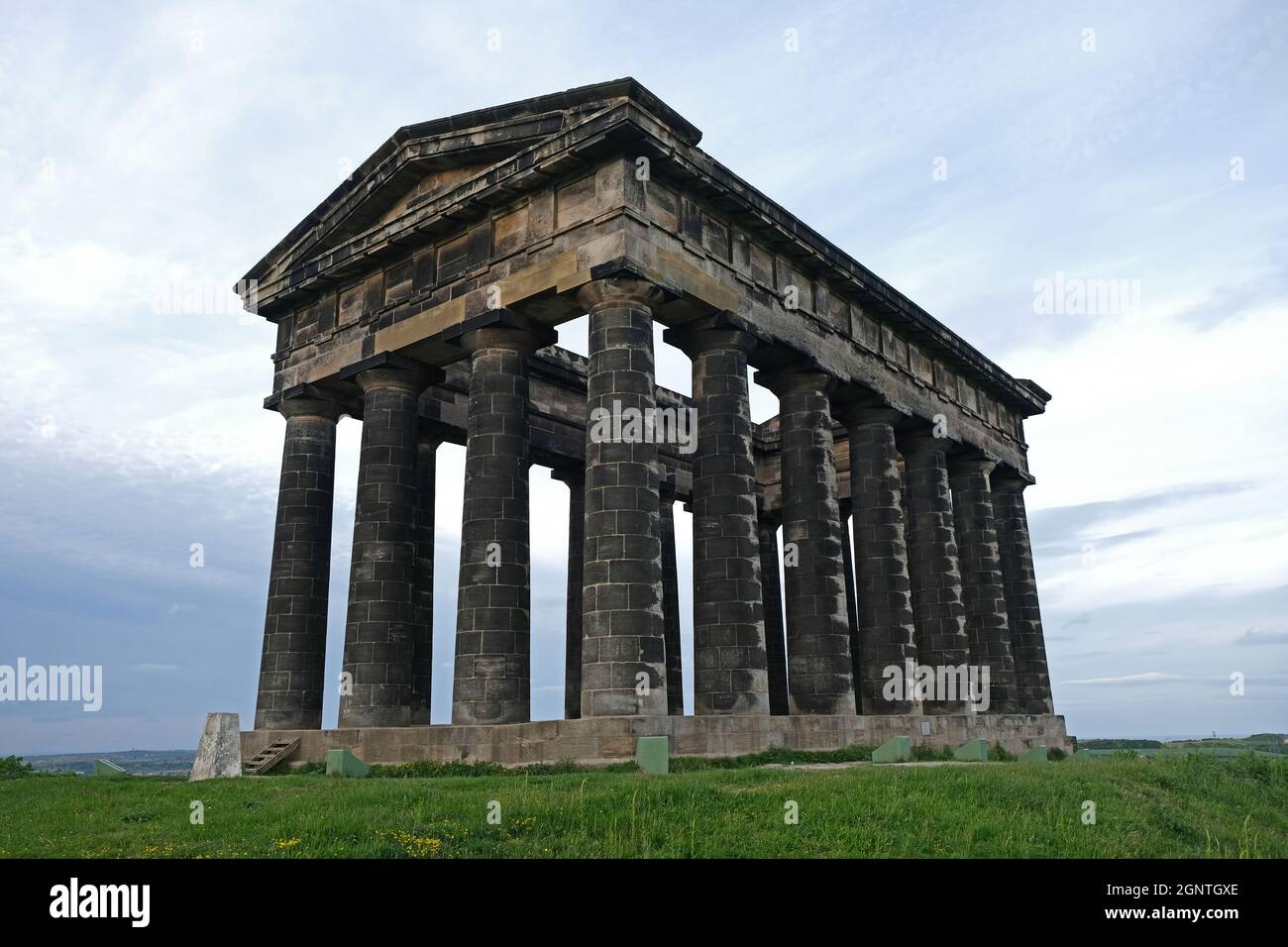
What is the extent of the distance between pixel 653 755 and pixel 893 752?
8054 mm

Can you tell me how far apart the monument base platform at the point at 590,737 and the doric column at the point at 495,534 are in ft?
2.98

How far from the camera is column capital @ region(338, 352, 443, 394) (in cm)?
2825

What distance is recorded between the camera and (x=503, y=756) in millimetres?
22125

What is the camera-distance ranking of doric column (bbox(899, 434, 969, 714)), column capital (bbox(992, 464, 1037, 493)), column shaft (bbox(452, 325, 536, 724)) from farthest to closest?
column capital (bbox(992, 464, 1037, 493)) < doric column (bbox(899, 434, 969, 714)) < column shaft (bbox(452, 325, 536, 724))

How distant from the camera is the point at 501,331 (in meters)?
26.0

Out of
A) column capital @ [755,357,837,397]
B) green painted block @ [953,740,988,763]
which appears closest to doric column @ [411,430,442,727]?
column capital @ [755,357,837,397]

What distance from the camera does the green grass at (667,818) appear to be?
11688 mm

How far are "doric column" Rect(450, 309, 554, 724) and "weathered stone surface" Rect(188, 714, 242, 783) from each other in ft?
16.0

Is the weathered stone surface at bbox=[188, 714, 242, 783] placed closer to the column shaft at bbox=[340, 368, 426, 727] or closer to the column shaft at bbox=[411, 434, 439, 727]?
the column shaft at bbox=[340, 368, 426, 727]

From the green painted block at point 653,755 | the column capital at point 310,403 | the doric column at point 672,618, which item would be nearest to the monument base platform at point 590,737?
the green painted block at point 653,755
